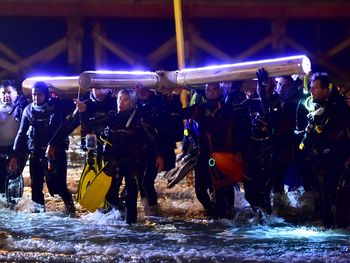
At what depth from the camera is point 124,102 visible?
769cm

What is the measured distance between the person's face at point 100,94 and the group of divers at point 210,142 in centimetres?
1

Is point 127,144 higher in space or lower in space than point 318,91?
lower

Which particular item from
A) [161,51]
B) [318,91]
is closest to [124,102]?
[318,91]

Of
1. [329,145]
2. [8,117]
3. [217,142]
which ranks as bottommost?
[329,145]

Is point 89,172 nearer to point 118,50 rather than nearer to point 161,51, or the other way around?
point 118,50

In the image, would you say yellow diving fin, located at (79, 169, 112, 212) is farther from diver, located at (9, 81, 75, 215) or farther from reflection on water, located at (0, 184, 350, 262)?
diver, located at (9, 81, 75, 215)

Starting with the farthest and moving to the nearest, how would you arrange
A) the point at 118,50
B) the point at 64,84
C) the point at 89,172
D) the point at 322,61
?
the point at 322,61, the point at 118,50, the point at 64,84, the point at 89,172

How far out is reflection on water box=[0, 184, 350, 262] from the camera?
248 inches

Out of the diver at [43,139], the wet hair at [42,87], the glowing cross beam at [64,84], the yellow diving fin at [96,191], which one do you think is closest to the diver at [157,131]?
the yellow diving fin at [96,191]

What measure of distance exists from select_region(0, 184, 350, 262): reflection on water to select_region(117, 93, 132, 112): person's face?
4.68 ft

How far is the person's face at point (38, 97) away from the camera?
27.1 ft

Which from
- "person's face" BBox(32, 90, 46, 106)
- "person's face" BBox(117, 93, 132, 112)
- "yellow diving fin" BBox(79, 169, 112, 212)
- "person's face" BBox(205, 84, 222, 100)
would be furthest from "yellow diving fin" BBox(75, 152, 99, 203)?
"person's face" BBox(205, 84, 222, 100)

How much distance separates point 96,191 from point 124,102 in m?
1.14

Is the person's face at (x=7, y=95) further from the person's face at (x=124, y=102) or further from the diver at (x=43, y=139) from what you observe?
the person's face at (x=124, y=102)
